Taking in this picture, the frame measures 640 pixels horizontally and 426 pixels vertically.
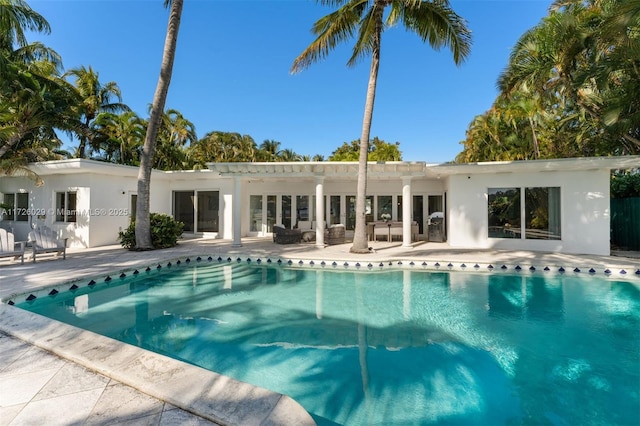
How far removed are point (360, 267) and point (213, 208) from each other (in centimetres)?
1018

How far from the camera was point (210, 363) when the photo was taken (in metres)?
4.29

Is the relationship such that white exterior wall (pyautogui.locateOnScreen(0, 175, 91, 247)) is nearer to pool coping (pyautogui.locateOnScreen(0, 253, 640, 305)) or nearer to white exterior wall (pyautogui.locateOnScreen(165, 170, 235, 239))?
white exterior wall (pyautogui.locateOnScreen(165, 170, 235, 239))

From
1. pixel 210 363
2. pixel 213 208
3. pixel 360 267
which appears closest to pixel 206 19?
pixel 213 208

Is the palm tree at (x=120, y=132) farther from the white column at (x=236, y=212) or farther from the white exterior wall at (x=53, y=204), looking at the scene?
the white column at (x=236, y=212)

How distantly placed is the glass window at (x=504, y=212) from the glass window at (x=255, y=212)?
11.7 m

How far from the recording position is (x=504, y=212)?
1257cm

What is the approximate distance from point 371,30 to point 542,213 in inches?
385

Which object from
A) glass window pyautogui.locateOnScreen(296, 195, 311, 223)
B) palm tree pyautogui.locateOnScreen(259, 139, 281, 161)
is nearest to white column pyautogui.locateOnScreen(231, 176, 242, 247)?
glass window pyautogui.locateOnScreen(296, 195, 311, 223)

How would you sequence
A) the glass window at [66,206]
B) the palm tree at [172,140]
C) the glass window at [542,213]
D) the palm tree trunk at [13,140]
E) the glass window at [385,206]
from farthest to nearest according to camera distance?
1. the palm tree at [172,140]
2. the glass window at [385,206]
3. the glass window at [66,206]
4. the glass window at [542,213]
5. the palm tree trunk at [13,140]

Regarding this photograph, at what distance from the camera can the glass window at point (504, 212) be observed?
12367mm

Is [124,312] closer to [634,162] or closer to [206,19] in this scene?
[206,19]

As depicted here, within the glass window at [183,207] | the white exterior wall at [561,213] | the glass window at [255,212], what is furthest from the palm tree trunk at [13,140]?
the white exterior wall at [561,213]

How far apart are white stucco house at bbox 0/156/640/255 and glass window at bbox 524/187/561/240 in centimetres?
3

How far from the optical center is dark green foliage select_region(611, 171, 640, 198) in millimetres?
12844
